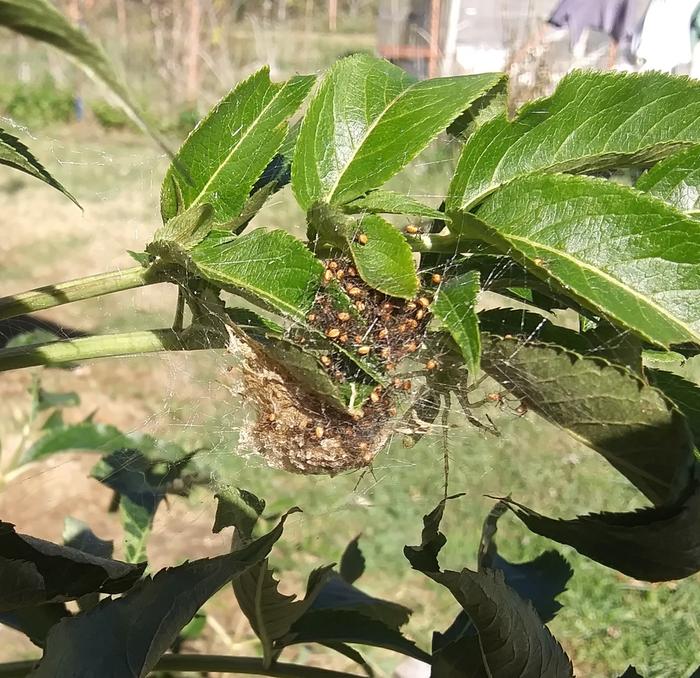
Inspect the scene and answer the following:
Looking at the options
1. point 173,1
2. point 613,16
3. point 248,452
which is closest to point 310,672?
point 248,452

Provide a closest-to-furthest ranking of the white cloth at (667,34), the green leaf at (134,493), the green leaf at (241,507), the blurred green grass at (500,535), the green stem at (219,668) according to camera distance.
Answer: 1. the green leaf at (241,507)
2. the green stem at (219,668)
3. the green leaf at (134,493)
4. the blurred green grass at (500,535)
5. the white cloth at (667,34)

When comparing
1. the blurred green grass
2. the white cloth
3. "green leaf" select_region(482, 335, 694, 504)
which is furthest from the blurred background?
the white cloth

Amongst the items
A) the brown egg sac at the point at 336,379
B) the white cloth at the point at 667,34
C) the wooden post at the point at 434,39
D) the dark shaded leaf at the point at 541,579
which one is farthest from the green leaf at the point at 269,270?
the wooden post at the point at 434,39

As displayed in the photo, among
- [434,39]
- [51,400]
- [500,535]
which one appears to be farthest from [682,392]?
[434,39]

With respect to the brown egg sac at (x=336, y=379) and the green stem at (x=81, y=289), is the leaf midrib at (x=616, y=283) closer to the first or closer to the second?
the brown egg sac at (x=336, y=379)

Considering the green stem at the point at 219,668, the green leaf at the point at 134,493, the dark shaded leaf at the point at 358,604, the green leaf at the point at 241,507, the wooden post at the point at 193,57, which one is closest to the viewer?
the green leaf at the point at 241,507

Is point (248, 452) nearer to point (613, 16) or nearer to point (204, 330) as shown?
point (204, 330)
